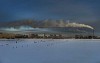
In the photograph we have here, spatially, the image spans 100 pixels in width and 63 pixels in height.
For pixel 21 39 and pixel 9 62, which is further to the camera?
pixel 21 39

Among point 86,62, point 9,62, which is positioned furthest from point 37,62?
point 86,62

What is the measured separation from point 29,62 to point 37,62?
0.40m

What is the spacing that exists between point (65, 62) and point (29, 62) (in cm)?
184

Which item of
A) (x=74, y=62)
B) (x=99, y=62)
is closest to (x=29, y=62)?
(x=74, y=62)

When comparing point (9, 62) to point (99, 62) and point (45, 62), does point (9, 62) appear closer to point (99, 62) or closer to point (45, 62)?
point (45, 62)

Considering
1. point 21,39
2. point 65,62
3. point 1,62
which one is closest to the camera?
point 1,62

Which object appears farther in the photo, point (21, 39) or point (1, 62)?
point (21, 39)

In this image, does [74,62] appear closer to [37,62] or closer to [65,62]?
[65,62]

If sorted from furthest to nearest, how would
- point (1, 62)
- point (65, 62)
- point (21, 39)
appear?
1. point (21, 39)
2. point (65, 62)
3. point (1, 62)

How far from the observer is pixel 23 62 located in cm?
1340

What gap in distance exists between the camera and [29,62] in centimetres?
1352

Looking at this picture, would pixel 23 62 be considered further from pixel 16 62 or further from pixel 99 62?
pixel 99 62

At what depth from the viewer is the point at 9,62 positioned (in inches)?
532

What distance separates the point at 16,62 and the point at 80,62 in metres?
3.29
